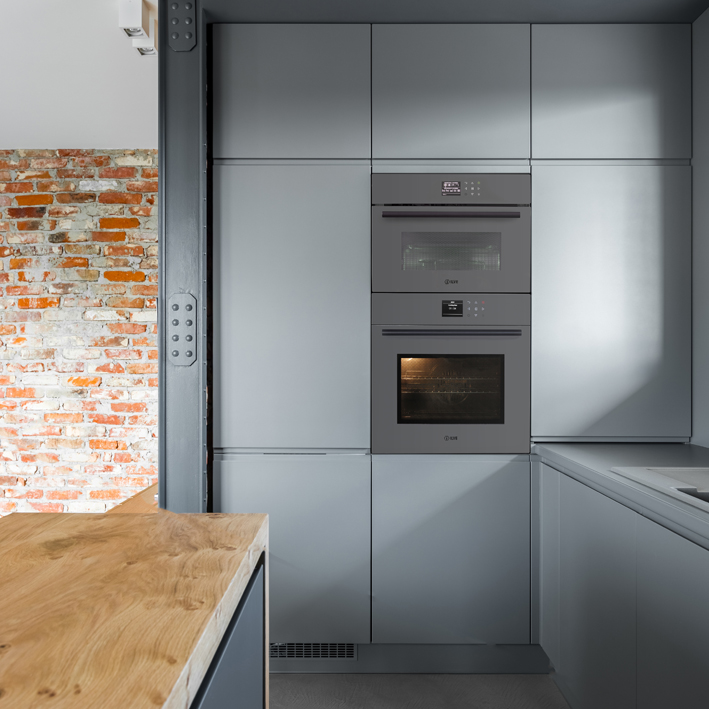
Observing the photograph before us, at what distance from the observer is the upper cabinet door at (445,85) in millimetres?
1854

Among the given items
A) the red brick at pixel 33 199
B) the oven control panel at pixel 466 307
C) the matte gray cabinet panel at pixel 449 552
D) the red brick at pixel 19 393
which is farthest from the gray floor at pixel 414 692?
the red brick at pixel 33 199

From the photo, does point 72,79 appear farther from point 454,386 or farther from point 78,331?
point 454,386

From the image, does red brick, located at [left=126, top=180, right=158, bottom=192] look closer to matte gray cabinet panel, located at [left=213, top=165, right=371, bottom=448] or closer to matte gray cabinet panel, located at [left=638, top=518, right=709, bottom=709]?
matte gray cabinet panel, located at [left=213, top=165, right=371, bottom=448]

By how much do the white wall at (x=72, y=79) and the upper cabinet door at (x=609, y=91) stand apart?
1569 millimetres

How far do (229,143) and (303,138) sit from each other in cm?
27

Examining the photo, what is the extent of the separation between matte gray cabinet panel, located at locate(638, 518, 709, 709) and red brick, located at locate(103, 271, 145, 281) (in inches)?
108

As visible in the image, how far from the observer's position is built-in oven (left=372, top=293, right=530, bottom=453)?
1.86 meters

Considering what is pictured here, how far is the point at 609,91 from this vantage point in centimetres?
186

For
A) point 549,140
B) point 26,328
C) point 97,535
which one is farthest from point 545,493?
point 26,328

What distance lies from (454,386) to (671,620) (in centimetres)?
96

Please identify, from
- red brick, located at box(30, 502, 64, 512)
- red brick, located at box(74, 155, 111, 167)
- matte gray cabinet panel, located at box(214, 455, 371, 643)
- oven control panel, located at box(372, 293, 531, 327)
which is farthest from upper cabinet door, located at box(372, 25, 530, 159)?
red brick, located at box(30, 502, 64, 512)

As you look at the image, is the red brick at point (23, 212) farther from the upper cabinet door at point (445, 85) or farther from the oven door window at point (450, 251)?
the oven door window at point (450, 251)

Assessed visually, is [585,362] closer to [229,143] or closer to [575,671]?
[575,671]

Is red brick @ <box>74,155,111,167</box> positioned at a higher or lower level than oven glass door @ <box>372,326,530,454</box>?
higher
